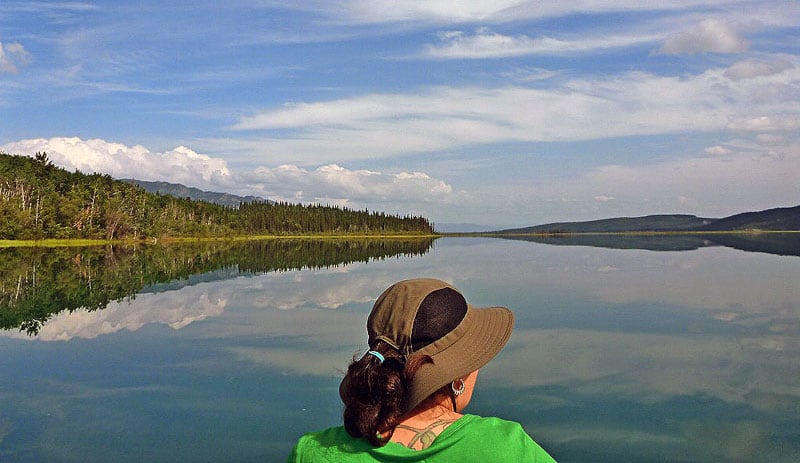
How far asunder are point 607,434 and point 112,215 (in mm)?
89113

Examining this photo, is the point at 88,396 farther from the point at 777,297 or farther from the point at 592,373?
the point at 777,297

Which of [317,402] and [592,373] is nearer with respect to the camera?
[317,402]

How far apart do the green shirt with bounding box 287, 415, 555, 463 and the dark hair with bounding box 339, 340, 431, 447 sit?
Answer: 50mm

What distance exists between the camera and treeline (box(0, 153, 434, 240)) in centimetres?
7419

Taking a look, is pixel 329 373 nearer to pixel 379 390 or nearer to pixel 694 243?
pixel 379 390

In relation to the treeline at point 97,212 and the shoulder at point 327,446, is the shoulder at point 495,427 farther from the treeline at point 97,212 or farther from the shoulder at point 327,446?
the treeline at point 97,212

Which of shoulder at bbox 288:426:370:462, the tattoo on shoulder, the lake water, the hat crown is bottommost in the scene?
the lake water

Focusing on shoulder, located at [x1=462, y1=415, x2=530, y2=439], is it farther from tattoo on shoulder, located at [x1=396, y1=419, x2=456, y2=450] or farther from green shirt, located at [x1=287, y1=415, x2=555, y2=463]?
tattoo on shoulder, located at [x1=396, y1=419, x2=456, y2=450]

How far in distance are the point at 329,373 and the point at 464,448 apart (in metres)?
8.84

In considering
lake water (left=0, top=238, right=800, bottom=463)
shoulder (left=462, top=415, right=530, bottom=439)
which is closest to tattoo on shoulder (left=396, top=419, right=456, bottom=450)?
shoulder (left=462, top=415, right=530, bottom=439)

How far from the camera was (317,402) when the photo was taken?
8984 mm

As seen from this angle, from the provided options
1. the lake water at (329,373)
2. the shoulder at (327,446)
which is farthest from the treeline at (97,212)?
the shoulder at (327,446)

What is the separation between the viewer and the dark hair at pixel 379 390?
2203 mm

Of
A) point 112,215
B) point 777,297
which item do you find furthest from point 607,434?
point 112,215
